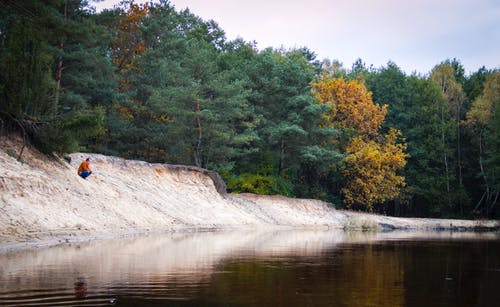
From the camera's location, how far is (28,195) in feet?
69.9

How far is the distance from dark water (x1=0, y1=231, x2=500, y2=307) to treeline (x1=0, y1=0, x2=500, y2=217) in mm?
11588

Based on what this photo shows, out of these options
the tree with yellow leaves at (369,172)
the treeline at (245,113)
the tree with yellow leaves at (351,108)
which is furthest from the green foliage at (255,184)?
the tree with yellow leaves at (351,108)

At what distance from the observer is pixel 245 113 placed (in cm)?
4769

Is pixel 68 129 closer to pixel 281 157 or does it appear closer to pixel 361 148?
pixel 281 157

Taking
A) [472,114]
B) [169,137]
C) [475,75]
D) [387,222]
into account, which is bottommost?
[387,222]

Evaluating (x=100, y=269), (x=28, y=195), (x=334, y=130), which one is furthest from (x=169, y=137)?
(x=100, y=269)

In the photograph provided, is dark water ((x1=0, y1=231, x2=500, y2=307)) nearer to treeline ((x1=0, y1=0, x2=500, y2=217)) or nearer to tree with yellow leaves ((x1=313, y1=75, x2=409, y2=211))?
treeline ((x1=0, y1=0, x2=500, y2=217))

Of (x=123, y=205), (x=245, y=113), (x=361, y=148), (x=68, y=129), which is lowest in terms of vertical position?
(x=123, y=205)

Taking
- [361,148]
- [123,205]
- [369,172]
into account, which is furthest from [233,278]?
[361,148]

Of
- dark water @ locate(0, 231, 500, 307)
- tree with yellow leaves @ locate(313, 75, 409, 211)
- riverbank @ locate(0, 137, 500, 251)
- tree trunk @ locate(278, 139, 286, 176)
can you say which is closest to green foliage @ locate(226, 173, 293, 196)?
riverbank @ locate(0, 137, 500, 251)

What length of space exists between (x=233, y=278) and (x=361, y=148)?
144 ft

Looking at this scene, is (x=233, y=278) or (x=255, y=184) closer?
(x=233, y=278)

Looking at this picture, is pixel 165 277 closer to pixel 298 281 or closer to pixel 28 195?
pixel 298 281

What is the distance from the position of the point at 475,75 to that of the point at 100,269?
6713 cm
